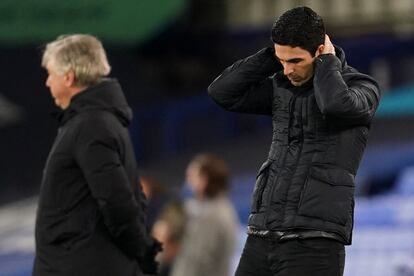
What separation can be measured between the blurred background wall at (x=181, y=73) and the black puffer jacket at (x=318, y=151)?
597 centimetres

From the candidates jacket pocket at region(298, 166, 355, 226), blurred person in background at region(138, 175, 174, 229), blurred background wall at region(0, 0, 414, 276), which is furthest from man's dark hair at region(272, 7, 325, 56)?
blurred background wall at region(0, 0, 414, 276)

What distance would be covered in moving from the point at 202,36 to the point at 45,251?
26.6ft

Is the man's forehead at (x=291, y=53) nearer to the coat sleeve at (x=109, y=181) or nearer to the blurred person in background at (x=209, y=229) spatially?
the coat sleeve at (x=109, y=181)

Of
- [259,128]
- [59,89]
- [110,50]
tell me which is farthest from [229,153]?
[59,89]

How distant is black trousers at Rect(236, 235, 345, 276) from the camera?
155 inches

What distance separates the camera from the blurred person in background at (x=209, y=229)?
6609 mm

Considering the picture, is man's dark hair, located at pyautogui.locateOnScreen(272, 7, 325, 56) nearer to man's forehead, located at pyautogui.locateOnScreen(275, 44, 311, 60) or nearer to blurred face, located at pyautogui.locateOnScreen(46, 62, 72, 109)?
man's forehead, located at pyautogui.locateOnScreen(275, 44, 311, 60)

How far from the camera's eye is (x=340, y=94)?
3.86 metres

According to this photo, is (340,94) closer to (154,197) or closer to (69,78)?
(69,78)

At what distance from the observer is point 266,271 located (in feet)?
13.2

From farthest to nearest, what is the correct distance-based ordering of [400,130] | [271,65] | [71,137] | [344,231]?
[400,130] → [71,137] → [271,65] → [344,231]

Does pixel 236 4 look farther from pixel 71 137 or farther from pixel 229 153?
pixel 71 137

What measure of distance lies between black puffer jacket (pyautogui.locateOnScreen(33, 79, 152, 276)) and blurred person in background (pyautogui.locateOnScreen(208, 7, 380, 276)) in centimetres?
68

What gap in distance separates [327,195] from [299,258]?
8.9 inches
